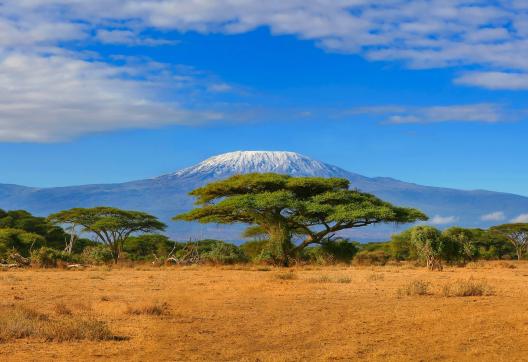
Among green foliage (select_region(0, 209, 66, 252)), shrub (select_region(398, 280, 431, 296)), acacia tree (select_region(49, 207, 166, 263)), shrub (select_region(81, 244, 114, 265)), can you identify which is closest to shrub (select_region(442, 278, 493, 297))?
shrub (select_region(398, 280, 431, 296))

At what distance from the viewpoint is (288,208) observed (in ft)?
140

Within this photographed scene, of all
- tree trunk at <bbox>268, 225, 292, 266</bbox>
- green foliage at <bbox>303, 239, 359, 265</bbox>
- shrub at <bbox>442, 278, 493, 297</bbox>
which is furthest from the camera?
green foliage at <bbox>303, 239, 359, 265</bbox>

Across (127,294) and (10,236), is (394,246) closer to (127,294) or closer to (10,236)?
(10,236)

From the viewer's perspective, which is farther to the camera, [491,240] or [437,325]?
[491,240]

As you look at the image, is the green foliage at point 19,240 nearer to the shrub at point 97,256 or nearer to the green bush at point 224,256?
the shrub at point 97,256

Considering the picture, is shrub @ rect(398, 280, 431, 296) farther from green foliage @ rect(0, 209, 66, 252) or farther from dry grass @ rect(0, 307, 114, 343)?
green foliage @ rect(0, 209, 66, 252)

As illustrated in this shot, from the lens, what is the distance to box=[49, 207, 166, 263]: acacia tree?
2295 inches

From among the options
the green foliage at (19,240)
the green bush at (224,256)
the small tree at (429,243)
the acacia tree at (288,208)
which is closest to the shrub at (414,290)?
the small tree at (429,243)

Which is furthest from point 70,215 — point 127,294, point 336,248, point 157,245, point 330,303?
point 330,303

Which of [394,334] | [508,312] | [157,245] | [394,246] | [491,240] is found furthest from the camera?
[491,240]

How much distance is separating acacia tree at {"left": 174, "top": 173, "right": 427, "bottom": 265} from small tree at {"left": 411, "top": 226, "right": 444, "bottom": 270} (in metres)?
1.94

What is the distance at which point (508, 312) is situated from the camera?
16.5 metres

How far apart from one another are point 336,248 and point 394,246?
84.7ft

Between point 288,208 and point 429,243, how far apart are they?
8.23 m
